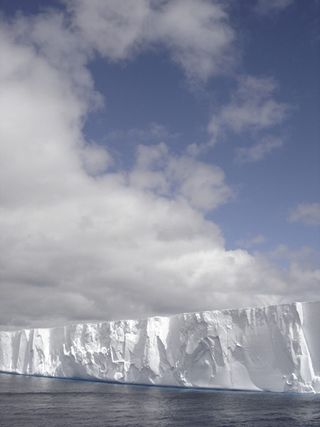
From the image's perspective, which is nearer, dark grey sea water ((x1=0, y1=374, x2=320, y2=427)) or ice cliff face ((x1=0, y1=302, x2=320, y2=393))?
dark grey sea water ((x1=0, y1=374, x2=320, y2=427))

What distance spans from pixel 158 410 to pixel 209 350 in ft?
57.4

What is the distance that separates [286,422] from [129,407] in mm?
12515

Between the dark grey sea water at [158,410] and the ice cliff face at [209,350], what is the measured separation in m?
3.35

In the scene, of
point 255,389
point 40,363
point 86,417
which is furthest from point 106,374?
point 86,417

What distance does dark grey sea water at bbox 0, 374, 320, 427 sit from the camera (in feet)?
81.0

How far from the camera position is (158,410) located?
30.2 meters

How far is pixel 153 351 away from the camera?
53.0 meters

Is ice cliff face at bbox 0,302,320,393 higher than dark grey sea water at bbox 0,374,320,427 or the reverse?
higher

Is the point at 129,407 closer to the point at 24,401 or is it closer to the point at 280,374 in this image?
the point at 24,401

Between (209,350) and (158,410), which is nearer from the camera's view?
(158,410)

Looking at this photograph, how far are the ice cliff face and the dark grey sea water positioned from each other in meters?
3.35

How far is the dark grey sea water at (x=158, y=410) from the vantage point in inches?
972

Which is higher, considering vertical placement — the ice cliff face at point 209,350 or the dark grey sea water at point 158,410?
the ice cliff face at point 209,350

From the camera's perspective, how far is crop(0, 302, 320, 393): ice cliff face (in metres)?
41.9
